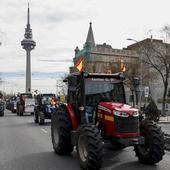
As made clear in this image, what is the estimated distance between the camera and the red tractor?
1020cm

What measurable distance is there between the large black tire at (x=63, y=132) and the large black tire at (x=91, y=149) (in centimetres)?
195

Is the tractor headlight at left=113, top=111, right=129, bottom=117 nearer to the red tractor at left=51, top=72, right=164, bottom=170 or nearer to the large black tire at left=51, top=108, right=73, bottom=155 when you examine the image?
the red tractor at left=51, top=72, right=164, bottom=170

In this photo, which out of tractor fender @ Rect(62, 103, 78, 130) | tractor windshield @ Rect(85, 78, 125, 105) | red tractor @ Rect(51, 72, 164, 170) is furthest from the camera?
tractor fender @ Rect(62, 103, 78, 130)

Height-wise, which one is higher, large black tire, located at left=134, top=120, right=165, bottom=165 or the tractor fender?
the tractor fender

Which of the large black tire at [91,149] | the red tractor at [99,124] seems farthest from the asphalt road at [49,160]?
the large black tire at [91,149]

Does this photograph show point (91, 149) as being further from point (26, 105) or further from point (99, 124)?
point (26, 105)

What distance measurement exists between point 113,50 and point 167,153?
11545 cm

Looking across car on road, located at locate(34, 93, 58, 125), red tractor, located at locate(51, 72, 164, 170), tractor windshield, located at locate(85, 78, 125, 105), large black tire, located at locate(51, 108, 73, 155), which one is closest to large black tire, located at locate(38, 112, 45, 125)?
car on road, located at locate(34, 93, 58, 125)

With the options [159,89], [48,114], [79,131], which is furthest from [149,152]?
[159,89]

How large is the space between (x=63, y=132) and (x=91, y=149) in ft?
8.34

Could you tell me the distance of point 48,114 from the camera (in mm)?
29297

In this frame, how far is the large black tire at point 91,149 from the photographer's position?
9812mm

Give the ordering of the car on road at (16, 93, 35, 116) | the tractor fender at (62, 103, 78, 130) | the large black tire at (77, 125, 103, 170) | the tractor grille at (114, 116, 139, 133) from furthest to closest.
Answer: the car on road at (16, 93, 35, 116), the tractor fender at (62, 103, 78, 130), the tractor grille at (114, 116, 139, 133), the large black tire at (77, 125, 103, 170)

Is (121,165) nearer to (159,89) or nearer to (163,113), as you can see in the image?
(163,113)
